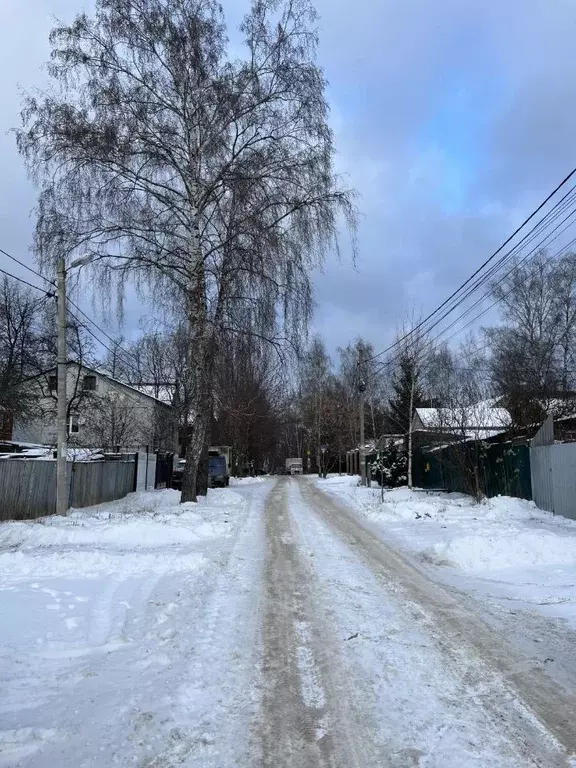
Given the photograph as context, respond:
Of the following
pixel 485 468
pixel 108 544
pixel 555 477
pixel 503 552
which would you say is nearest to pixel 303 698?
pixel 503 552

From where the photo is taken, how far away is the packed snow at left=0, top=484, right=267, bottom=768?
3.73m

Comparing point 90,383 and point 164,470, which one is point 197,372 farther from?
point 90,383

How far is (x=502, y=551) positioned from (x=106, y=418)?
3718cm

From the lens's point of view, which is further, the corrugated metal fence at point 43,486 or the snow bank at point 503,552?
the corrugated metal fence at point 43,486

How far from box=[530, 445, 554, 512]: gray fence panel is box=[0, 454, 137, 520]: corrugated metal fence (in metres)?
13.6

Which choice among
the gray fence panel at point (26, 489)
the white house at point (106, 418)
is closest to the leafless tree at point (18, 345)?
the white house at point (106, 418)

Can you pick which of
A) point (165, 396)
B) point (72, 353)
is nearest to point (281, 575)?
point (72, 353)

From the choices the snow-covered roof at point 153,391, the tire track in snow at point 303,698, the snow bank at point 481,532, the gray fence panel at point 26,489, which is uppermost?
the snow-covered roof at point 153,391

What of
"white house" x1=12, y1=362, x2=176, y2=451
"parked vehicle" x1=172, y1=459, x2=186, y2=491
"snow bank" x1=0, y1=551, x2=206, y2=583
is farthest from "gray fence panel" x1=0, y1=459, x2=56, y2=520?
"white house" x1=12, y1=362, x2=176, y2=451

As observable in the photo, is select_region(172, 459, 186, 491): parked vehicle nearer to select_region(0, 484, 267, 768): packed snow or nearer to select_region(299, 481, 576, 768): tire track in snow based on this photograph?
select_region(0, 484, 267, 768): packed snow

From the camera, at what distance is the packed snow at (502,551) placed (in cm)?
783

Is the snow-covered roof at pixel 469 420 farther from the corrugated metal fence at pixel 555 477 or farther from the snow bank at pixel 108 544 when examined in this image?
the snow bank at pixel 108 544

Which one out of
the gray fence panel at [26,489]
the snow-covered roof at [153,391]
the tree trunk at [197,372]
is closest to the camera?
the gray fence panel at [26,489]

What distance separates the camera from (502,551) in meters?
9.84
